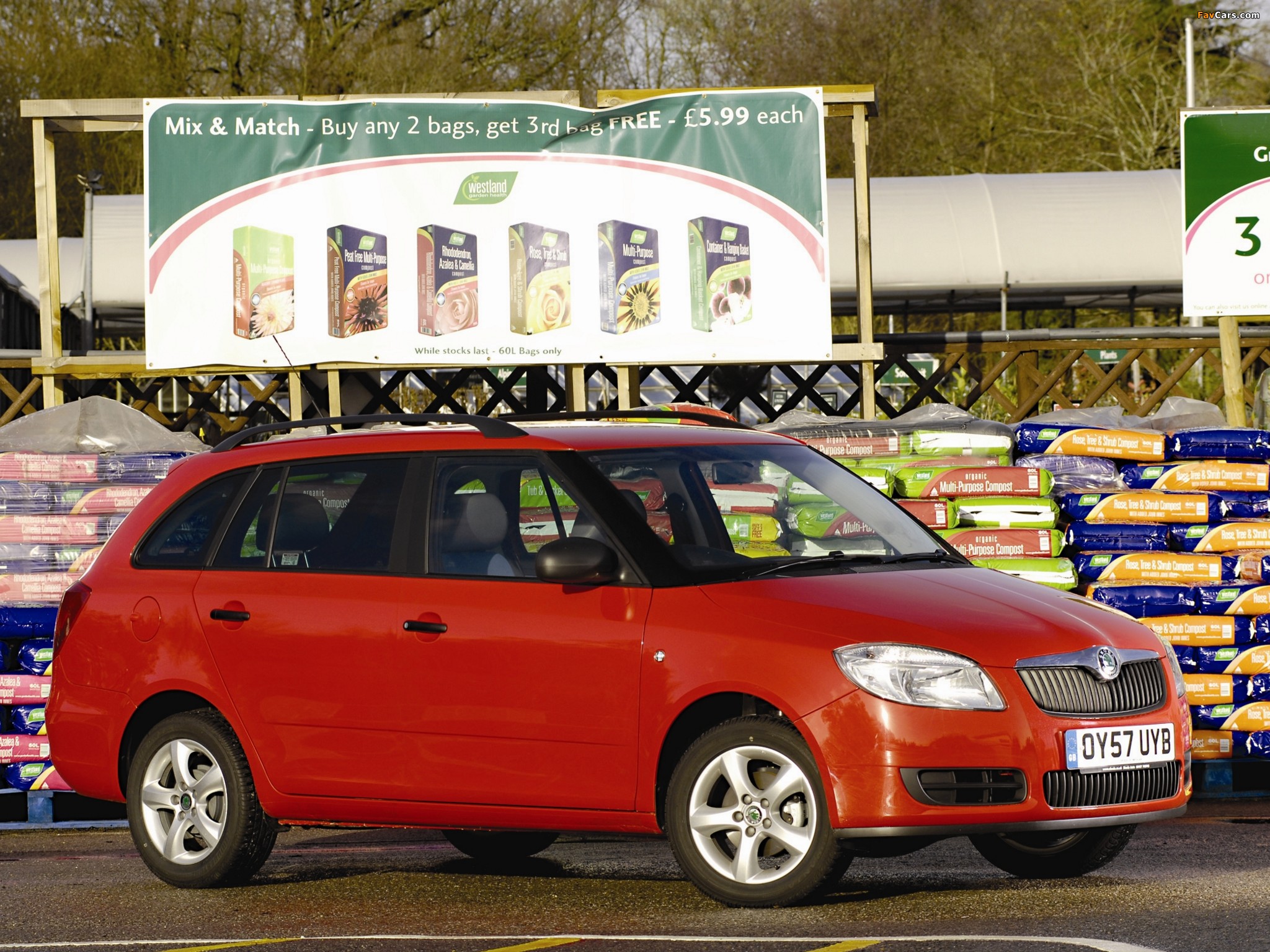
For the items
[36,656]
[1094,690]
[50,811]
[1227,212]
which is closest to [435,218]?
[36,656]

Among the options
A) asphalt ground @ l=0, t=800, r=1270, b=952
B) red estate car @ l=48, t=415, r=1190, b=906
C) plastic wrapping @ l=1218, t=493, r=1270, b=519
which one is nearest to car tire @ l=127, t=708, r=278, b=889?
red estate car @ l=48, t=415, r=1190, b=906

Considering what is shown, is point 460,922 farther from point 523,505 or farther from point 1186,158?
point 1186,158

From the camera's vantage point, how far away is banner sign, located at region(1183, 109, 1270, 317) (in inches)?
543

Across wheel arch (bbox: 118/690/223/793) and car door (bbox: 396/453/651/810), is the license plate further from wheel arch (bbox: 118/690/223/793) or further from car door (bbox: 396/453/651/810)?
wheel arch (bbox: 118/690/223/793)

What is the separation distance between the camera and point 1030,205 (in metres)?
25.8

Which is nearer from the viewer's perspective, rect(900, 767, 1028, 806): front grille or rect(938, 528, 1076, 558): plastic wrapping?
rect(900, 767, 1028, 806): front grille

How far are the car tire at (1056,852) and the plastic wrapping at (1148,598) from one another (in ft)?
13.0

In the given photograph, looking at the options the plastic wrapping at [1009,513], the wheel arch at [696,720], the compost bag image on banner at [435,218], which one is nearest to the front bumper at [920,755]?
the wheel arch at [696,720]

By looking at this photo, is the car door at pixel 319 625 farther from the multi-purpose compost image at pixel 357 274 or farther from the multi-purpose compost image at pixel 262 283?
the multi-purpose compost image at pixel 262 283

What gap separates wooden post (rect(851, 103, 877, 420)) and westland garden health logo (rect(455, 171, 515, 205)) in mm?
2509

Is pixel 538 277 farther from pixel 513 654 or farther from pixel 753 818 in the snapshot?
pixel 753 818

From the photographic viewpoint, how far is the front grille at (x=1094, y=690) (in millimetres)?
6492

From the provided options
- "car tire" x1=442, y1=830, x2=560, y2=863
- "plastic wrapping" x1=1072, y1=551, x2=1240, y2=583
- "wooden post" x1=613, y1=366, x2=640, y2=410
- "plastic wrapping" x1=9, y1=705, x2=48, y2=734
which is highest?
"wooden post" x1=613, y1=366, x2=640, y2=410

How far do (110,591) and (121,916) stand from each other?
156 centimetres
